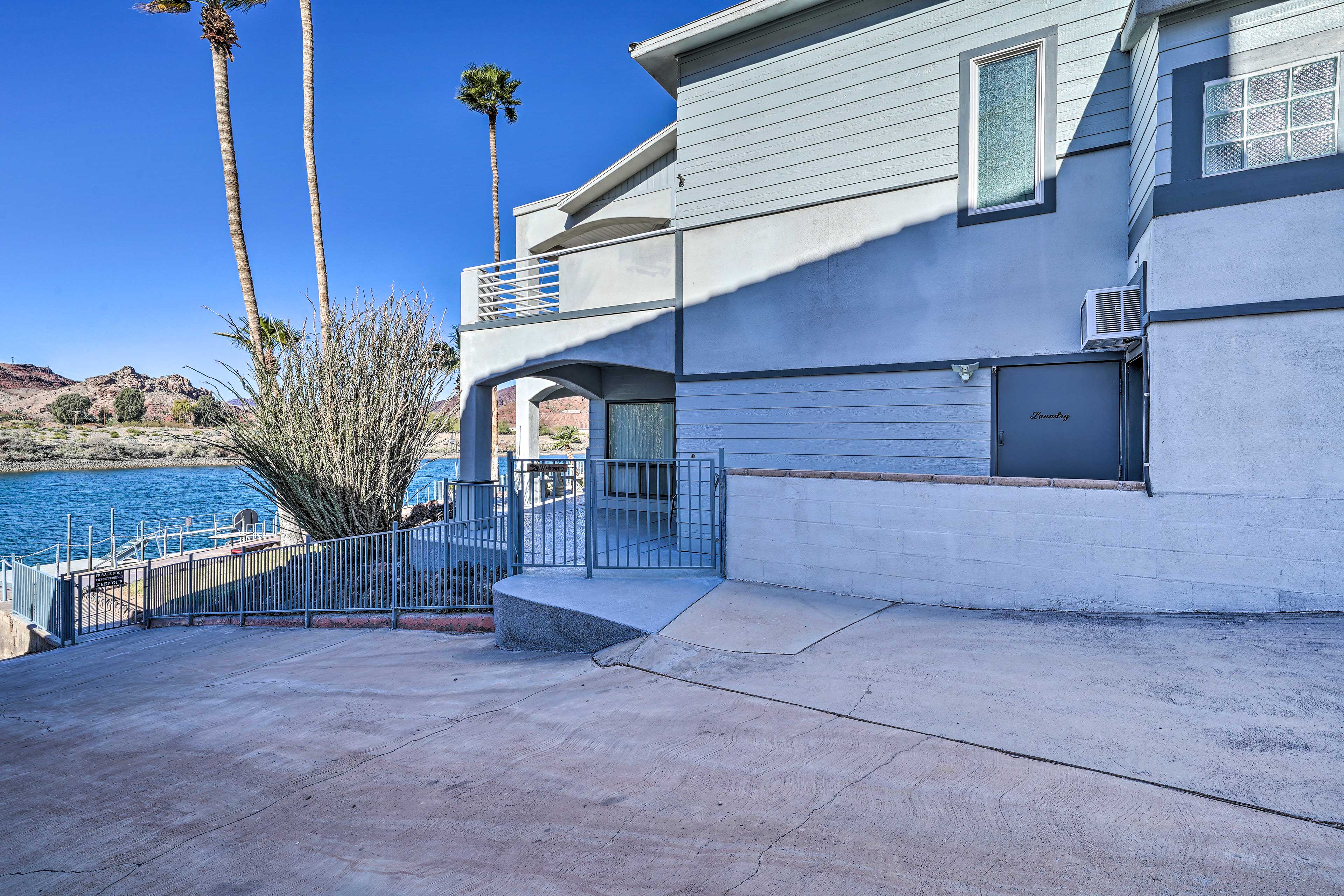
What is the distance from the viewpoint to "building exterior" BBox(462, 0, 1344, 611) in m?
5.61

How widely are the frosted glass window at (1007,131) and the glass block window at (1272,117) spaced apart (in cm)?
207

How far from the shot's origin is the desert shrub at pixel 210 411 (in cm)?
1250

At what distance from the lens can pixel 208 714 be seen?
562cm

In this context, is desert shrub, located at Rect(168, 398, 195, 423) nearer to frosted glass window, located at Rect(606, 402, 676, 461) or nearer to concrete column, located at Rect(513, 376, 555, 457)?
concrete column, located at Rect(513, 376, 555, 457)

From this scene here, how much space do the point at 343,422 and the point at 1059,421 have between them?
1177cm

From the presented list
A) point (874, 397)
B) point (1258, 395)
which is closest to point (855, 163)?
point (874, 397)

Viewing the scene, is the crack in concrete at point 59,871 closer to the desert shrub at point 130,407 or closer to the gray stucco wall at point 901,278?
the gray stucco wall at point 901,278

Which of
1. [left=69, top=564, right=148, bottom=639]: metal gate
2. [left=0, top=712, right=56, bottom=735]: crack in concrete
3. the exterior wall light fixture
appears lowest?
[left=69, top=564, right=148, bottom=639]: metal gate

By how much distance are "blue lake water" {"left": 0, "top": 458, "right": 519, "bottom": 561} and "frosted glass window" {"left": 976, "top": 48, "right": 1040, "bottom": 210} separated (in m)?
10.5

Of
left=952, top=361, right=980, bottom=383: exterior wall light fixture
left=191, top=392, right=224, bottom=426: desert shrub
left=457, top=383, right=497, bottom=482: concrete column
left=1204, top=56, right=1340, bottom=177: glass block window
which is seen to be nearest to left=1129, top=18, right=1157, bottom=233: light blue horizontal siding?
left=1204, top=56, right=1340, bottom=177: glass block window

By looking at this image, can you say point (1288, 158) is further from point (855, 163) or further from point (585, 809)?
point (585, 809)

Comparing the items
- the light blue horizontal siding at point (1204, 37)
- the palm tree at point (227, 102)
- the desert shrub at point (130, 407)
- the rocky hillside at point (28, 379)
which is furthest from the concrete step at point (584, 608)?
the rocky hillside at point (28, 379)

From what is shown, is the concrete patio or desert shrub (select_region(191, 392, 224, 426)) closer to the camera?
the concrete patio

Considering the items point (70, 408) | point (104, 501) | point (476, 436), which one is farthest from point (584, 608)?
point (70, 408)
